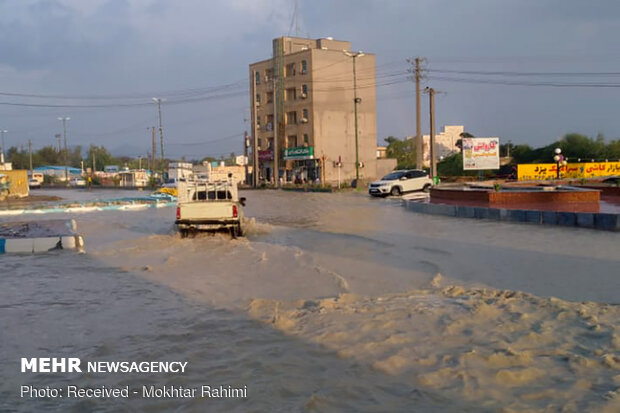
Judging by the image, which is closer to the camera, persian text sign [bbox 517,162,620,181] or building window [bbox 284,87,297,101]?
persian text sign [bbox 517,162,620,181]

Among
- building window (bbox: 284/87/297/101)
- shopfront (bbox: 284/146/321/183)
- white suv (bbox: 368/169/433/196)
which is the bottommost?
white suv (bbox: 368/169/433/196)

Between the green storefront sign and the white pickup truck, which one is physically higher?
the green storefront sign

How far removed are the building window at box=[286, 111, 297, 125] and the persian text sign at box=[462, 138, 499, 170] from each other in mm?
29372

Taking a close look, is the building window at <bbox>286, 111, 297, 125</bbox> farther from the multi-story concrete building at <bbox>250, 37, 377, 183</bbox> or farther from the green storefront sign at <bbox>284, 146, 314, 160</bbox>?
the green storefront sign at <bbox>284, 146, 314, 160</bbox>

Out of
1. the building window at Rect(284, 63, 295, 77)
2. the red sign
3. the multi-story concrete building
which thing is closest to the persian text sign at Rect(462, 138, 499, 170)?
the multi-story concrete building

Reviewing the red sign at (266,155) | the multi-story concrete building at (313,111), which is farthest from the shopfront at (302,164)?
the red sign at (266,155)

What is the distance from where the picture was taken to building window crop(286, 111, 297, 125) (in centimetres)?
6462

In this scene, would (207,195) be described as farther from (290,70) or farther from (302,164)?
(290,70)

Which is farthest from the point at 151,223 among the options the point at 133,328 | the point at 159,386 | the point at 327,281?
the point at 159,386

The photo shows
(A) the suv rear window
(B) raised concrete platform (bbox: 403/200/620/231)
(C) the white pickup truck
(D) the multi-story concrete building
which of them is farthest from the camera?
(D) the multi-story concrete building

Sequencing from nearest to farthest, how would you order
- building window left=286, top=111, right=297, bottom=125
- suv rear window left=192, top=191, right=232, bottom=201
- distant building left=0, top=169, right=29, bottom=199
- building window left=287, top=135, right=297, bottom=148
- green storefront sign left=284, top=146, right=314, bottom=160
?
1. suv rear window left=192, top=191, right=232, bottom=201
2. distant building left=0, top=169, right=29, bottom=199
3. green storefront sign left=284, top=146, right=314, bottom=160
4. building window left=286, top=111, right=297, bottom=125
5. building window left=287, top=135, right=297, bottom=148

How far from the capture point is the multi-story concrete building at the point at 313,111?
62.2m

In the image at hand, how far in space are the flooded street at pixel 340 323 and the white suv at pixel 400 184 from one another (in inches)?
782

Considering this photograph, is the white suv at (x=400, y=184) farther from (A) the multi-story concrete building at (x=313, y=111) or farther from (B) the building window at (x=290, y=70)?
(B) the building window at (x=290, y=70)
